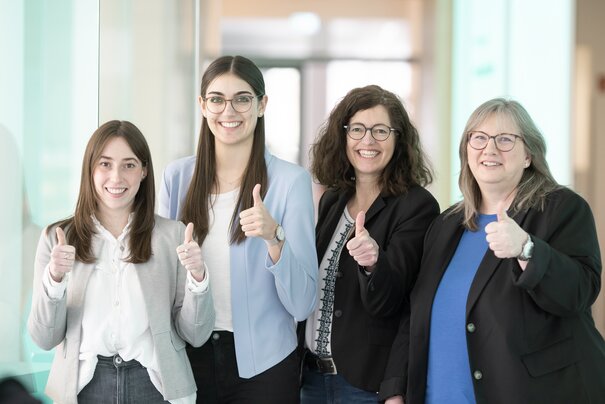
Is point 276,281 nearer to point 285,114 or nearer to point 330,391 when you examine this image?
point 330,391

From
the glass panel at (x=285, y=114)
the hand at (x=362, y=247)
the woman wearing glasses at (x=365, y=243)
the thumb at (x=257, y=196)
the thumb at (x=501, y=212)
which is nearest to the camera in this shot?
the thumb at (x=501, y=212)

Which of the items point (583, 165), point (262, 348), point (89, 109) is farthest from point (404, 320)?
point (583, 165)

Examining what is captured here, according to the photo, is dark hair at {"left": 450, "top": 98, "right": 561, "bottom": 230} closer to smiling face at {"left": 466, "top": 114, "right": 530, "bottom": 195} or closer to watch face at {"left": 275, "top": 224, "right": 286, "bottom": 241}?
smiling face at {"left": 466, "top": 114, "right": 530, "bottom": 195}

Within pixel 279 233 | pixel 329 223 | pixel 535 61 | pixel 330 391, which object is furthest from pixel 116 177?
pixel 535 61

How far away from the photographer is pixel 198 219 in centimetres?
237

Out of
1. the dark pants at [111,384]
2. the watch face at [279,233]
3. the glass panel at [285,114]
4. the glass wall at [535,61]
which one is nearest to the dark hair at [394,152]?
the watch face at [279,233]

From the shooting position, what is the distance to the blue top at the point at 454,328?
2232mm

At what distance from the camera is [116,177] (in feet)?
7.11

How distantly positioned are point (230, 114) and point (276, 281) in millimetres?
525

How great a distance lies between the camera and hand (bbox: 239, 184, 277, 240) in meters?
2.18

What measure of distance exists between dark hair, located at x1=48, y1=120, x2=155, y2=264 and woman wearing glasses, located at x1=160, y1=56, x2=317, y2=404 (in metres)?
0.18

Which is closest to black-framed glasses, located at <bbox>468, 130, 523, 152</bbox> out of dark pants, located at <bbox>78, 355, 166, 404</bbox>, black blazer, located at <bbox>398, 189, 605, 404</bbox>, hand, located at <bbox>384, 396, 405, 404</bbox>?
black blazer, located at <bbox>398, 189, 605, 404</bbox>

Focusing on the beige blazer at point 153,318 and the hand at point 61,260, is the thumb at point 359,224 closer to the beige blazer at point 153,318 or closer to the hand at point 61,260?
the beige blazer at point 153,318

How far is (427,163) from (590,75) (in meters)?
3.36
